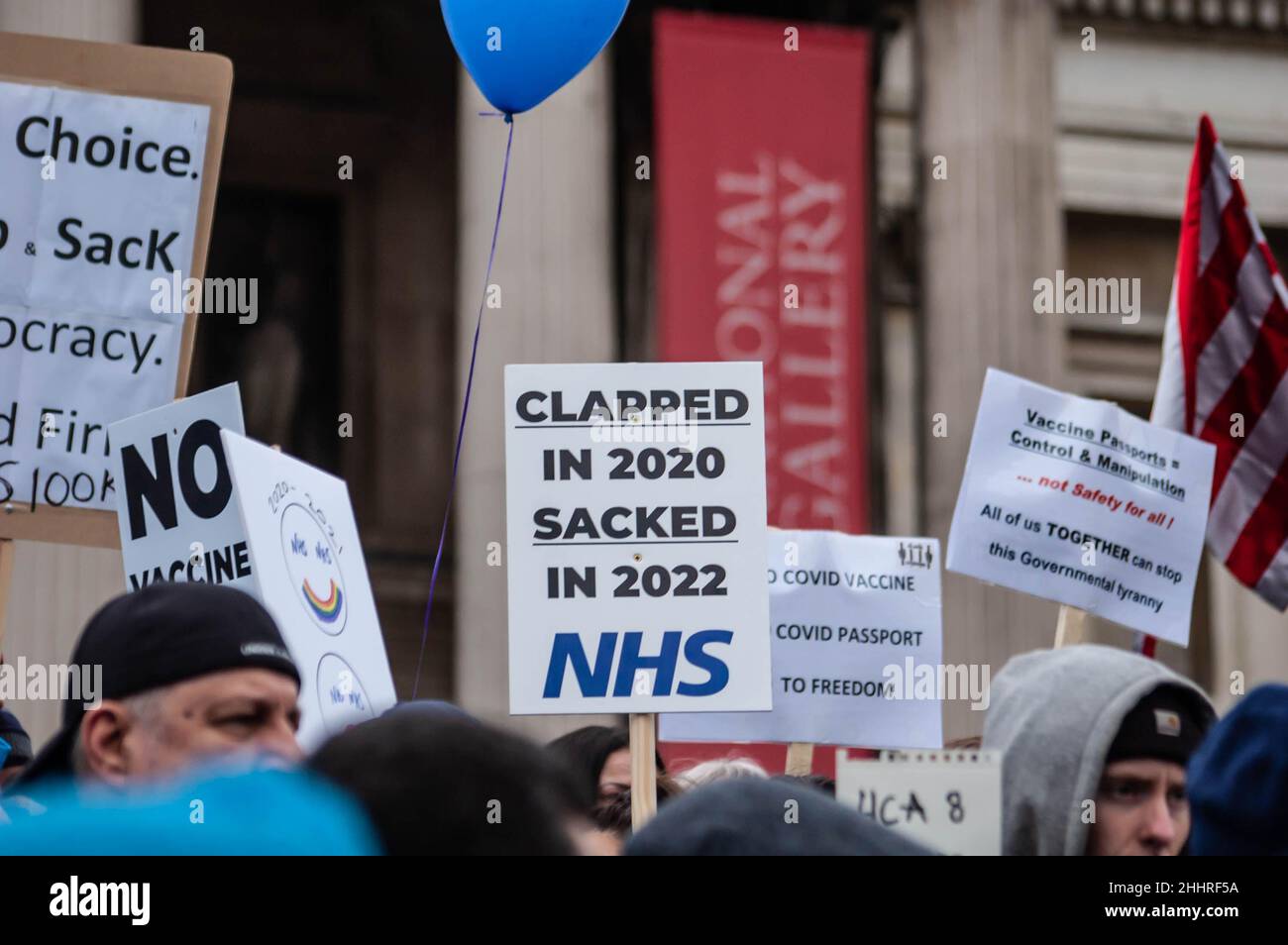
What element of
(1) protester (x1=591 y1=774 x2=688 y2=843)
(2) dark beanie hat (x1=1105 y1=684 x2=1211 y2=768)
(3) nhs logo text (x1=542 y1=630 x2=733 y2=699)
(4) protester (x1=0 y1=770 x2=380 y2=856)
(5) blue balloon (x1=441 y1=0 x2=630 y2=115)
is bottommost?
(1) protester (x1=591 y1=774 x2=688 y2=843)

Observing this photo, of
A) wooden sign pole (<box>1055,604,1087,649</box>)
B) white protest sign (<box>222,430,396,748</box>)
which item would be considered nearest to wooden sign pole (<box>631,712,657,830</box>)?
white protest sign (<box>222,430,396,748</box>)

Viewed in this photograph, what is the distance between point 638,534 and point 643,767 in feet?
1.67

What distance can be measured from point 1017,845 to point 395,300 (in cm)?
1439

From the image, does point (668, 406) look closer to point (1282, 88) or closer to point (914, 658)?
point (914, 658)

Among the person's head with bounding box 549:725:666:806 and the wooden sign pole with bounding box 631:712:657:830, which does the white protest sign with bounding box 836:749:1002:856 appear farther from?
the person's head with bounding box 549:725:666:806

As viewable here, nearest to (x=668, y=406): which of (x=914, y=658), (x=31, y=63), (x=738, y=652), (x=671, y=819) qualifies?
(x=738, y=652)

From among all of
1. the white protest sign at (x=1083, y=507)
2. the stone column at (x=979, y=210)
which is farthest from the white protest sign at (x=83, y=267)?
the stone column at (x=979, y=210)

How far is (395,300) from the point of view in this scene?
17.9 metres

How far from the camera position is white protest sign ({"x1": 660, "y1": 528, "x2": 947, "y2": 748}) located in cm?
582

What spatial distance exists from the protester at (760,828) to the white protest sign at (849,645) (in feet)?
11.5

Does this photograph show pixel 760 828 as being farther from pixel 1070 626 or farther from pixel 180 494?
pixel 1070 626

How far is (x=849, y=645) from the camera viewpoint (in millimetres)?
5891

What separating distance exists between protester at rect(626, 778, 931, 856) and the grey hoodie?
1701 millimetres

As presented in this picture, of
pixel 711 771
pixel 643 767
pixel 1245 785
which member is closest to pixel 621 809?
pixel 711 771
